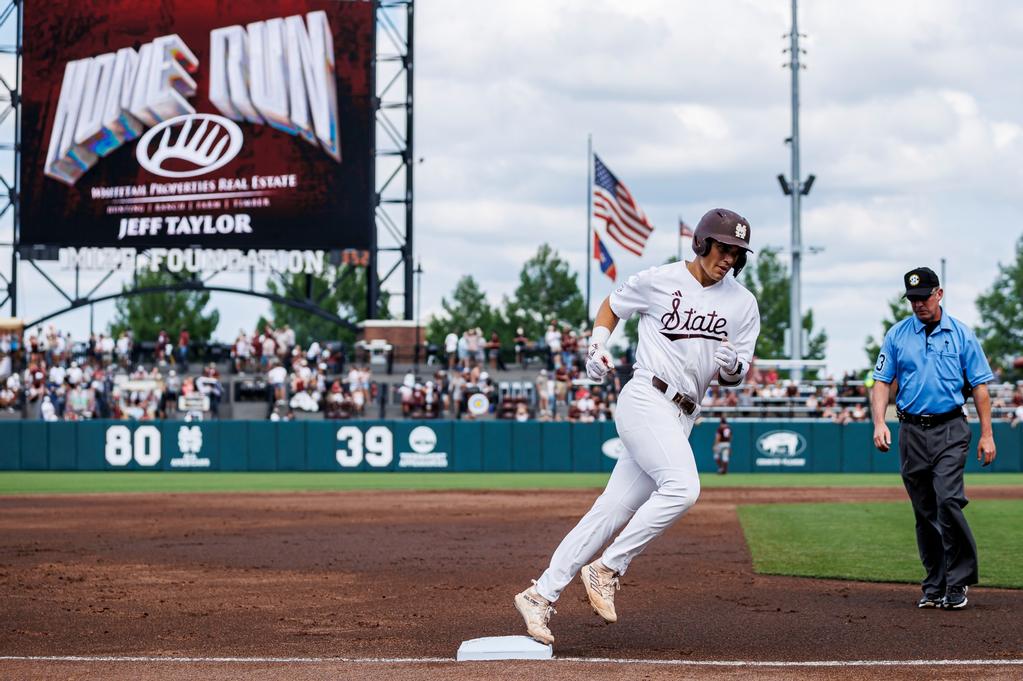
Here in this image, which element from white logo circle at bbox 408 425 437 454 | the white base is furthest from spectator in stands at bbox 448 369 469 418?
the white base

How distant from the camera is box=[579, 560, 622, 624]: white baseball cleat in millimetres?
6203

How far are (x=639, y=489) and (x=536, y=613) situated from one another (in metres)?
0.72

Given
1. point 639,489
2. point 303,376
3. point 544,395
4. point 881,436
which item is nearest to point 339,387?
point 303,376

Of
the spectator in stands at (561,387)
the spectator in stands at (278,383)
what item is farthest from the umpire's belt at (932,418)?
the spectator in stands at (278,383)

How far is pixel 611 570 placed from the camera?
6.26 meters

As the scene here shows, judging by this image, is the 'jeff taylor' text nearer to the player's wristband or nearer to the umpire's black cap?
the umpire's black cap

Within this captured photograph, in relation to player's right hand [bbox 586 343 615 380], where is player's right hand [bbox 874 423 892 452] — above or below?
below

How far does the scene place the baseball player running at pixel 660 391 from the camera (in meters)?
6.20

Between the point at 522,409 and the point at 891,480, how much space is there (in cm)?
870

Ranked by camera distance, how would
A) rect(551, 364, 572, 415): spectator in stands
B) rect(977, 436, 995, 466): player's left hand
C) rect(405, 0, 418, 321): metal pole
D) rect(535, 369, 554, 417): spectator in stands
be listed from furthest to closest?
rect(405, 0, 418, 321): metal pole → rect(551, 364, 572, 415): spectator in stands → rect(535, 369, 554, 417): spectator in stands → rect(977, 436, 995, 466): player's left hand

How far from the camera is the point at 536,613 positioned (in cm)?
626

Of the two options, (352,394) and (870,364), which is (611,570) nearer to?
(352,394)

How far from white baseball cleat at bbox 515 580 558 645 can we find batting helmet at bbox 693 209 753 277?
1701 millimetres

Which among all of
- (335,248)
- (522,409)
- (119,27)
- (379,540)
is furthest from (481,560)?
(119,27)
